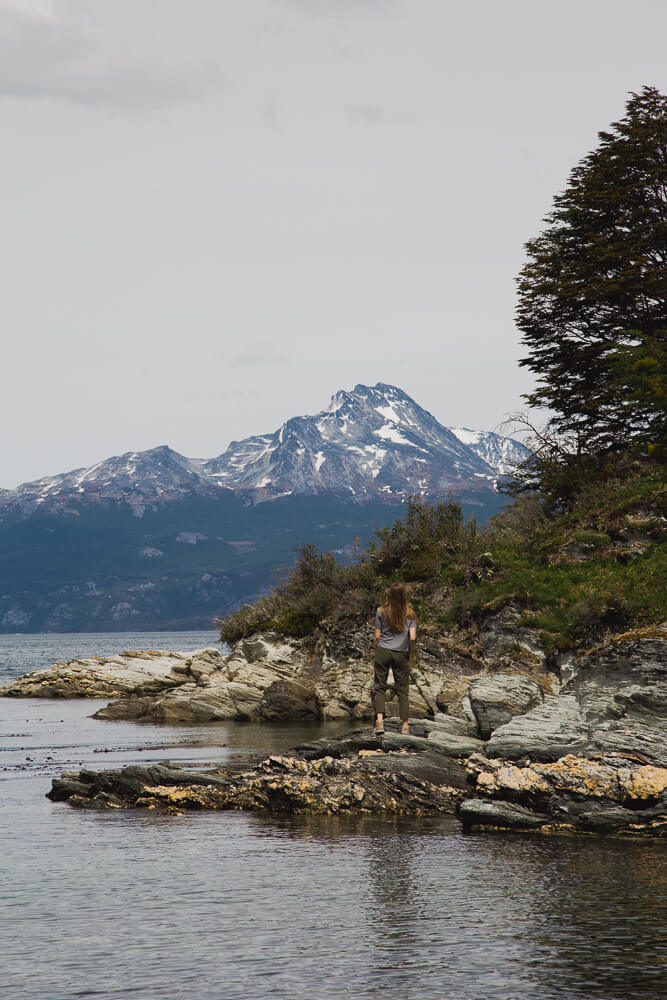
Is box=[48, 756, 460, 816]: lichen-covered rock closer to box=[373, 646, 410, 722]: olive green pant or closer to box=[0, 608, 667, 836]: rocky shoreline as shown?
box=[0, 608, 667, 836]: rocky shoreline

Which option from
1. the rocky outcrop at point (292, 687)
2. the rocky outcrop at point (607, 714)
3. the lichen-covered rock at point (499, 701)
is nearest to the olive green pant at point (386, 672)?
the rocky outcrop at point (607, 714)

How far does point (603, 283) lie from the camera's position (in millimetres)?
40312

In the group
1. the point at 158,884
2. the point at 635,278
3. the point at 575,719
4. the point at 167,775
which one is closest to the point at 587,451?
the point at 635,278

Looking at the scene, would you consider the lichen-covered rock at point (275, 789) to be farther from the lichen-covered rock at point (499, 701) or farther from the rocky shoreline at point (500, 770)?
the lichen-covered rock at point (499, 701)

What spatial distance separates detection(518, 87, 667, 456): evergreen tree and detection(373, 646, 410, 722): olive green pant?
22.8m

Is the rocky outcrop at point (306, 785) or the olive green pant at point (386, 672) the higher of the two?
the olive green pant at point (386, 672)

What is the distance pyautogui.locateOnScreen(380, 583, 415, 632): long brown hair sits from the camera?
1867cm

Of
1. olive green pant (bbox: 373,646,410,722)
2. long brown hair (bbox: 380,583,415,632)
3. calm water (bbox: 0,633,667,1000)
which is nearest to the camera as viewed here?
calm water (bbox: 0,633,667,1000)

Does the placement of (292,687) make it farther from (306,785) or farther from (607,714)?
(306,785)

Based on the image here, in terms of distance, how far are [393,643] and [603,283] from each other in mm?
26258

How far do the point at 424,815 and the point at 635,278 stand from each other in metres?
30.4

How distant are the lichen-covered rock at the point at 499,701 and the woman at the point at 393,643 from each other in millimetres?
4591

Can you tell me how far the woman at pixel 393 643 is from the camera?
744 inches

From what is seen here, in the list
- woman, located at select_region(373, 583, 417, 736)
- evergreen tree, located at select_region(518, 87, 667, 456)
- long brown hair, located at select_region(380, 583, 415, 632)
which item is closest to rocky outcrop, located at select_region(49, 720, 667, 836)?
woman, located at select_region(373, 583, 417, 736)
